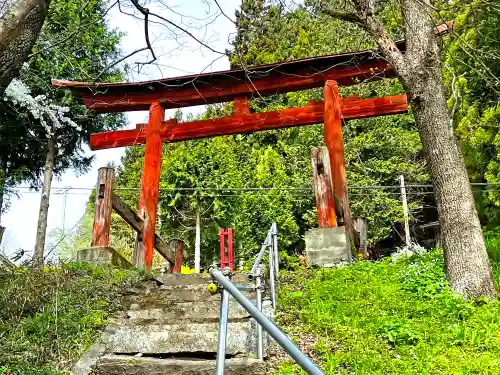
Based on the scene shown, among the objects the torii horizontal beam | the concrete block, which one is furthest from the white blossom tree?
the concrete block

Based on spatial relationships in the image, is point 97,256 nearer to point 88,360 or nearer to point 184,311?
point 184,311

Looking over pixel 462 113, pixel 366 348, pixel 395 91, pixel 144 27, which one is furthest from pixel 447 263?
pixel 395 91

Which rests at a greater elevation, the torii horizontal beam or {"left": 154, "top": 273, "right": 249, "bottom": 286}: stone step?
the torii horizontal beam

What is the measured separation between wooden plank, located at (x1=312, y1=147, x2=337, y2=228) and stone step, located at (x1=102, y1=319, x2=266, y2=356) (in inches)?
120

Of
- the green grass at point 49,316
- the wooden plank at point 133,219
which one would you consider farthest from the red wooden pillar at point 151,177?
the green grass at point 49,316

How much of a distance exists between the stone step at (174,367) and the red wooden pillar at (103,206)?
125 inches

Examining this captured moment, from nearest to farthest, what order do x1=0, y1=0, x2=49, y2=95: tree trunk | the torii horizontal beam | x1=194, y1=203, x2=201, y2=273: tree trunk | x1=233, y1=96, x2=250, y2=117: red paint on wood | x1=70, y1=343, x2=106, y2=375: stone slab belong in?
x1=0, y1=0, x2=49, y2=95: tree trunk, x1=70, y1=343, x2=106, y2=375: stone slab, the torii horizontal beam, x1=233, y1=96, x2=250, y2=117: red paint on wood, x1=194, y1=203, x2=201, y2=273: tree trunk

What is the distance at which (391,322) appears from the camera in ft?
13.4

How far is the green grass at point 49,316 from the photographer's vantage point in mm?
3715

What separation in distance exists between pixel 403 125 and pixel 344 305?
16.7m

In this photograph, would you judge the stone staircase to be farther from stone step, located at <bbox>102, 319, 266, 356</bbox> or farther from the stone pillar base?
the stone pillar base

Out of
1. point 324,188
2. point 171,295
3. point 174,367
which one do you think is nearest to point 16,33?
point 174,367

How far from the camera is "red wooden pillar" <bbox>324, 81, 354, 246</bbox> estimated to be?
727 centimetres

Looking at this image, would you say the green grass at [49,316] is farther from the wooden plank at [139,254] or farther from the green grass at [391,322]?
the wooden plank at [139,254]
